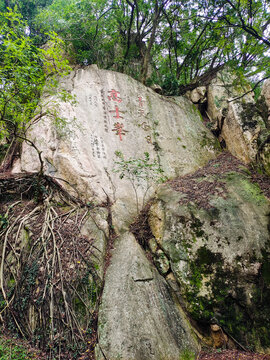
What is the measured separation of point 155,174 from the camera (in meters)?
5.91

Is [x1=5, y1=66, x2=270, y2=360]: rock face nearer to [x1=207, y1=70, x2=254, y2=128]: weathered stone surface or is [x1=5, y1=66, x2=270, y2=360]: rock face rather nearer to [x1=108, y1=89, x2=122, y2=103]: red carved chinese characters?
[x1=108, y1=89, x2=122, y2=103]: red carved chinese characters

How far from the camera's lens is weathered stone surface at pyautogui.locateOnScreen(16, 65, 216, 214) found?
5.10 m

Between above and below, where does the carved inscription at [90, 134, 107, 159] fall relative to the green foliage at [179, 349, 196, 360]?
above

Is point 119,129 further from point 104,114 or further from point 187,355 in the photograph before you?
point 187,355

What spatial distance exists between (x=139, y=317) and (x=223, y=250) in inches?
73.3

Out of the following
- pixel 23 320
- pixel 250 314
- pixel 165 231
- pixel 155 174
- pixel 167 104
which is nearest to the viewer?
pixel 23 320

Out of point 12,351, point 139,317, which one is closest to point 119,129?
point 139,317

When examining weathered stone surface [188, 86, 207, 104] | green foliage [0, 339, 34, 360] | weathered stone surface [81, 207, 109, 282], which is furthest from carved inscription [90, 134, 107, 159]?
weathered stone surface [188, 86, 207, 104]

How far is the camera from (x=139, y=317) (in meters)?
3.05

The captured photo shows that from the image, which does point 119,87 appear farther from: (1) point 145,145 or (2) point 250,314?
(2) point 250,314

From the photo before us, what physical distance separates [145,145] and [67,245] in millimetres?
3800

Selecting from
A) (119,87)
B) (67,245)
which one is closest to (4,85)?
(67,245)

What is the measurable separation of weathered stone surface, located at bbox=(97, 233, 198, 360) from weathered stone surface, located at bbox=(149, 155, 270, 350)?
375mm

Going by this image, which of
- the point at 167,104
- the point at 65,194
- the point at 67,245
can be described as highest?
the point at 167,104
